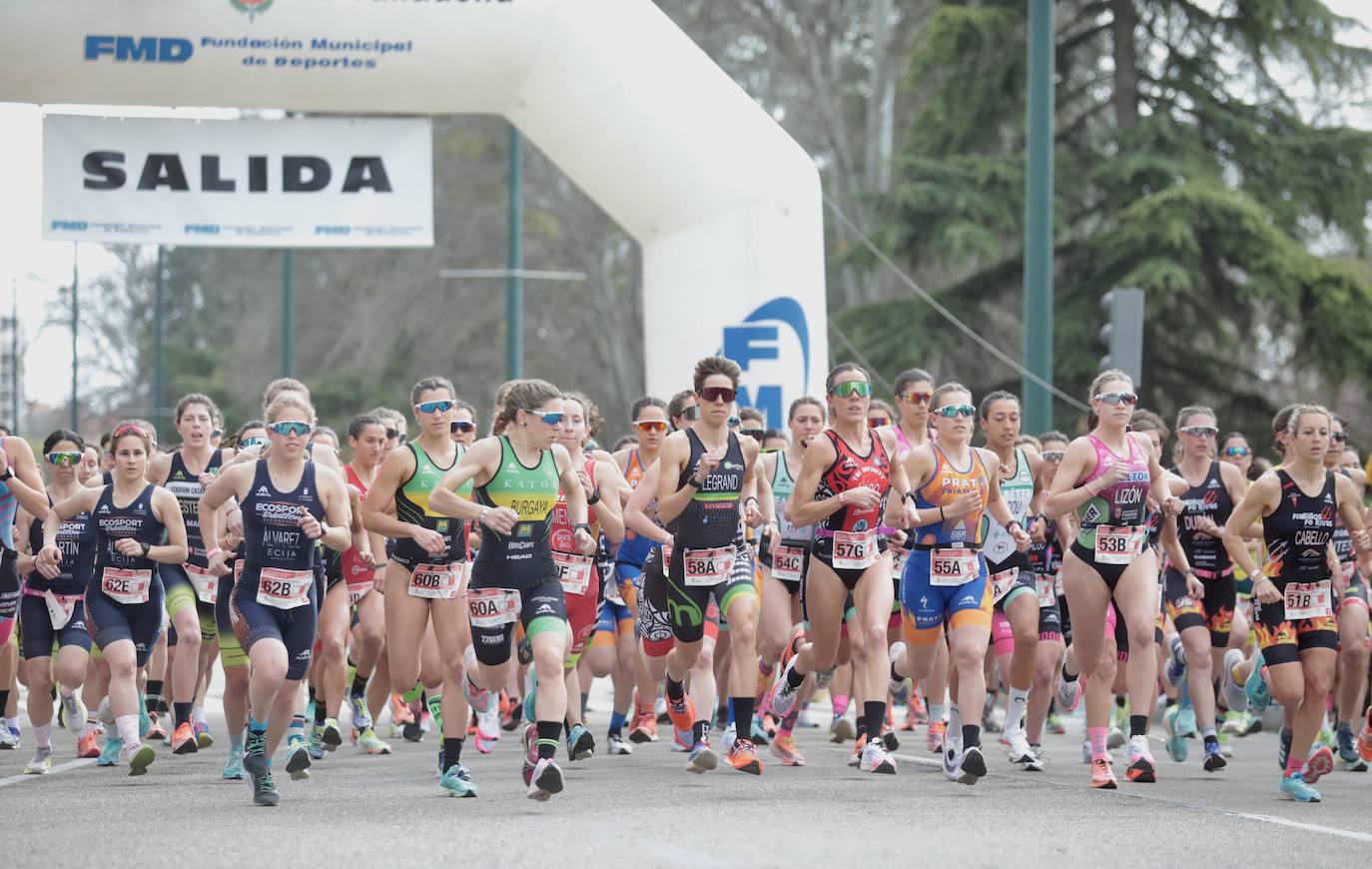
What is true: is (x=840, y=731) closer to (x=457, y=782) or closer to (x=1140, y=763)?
(x=1140, y=763)

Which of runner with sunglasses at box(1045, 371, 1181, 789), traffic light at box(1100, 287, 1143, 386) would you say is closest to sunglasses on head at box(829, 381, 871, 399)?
runner with sunglasses at box(1045, 371, 1181, 789)

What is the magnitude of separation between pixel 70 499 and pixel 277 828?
3.84 m

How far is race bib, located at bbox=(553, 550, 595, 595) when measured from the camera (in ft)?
38.2

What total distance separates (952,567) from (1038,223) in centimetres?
701

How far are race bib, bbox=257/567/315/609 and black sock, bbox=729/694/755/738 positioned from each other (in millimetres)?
2389

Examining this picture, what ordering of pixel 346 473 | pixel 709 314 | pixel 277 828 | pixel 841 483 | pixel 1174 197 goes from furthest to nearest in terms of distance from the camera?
pixel 1174 197 → pixel 709 314 → pixel 346 473 → pixel 841 483 → pixel 277 828

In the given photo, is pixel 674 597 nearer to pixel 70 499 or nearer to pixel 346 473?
pixel 346 473

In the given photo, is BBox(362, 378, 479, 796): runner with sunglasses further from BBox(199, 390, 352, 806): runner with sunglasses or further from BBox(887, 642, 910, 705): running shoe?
BBox(887, 642, 910, 705): running shoe

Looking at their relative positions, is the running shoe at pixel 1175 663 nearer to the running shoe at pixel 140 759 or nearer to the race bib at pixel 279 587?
the race bib at pixel 279 587

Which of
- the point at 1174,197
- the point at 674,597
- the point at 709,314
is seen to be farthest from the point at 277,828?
the point at 1174,197

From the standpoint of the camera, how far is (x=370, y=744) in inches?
495

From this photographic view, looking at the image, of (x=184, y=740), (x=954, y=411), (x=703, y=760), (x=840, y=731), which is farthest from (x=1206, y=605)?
(x=184, y=740)

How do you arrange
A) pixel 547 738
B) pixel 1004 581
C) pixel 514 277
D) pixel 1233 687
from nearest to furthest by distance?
pixel 547 738, pixel 1004 581, pixel 1233 687, pixel 514 277

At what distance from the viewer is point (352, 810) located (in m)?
9.13
